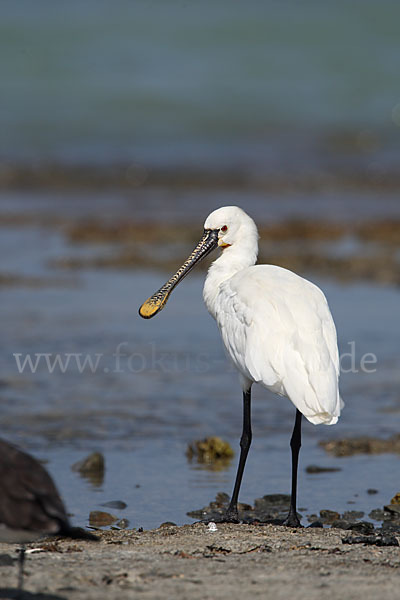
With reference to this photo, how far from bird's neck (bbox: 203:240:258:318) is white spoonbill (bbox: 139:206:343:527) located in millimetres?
11

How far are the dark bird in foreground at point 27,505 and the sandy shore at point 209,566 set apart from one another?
348mm

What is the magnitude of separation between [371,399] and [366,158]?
23.2 meters

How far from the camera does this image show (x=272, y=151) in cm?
3241

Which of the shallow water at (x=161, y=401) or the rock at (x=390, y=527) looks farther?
the shallow water at (x=161, y=401)

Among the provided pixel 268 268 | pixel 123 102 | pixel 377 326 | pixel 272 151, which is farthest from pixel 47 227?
pixel 123 102

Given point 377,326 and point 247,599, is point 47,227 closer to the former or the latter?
point 377,326

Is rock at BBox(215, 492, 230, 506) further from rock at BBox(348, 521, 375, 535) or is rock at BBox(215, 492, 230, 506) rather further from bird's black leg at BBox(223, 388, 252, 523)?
rock at BBox(348, 521, 375, 535)

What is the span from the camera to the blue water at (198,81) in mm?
33281

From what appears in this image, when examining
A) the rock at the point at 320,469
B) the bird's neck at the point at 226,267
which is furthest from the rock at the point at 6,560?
the rock at the point at 320,469

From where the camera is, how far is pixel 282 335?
6.56 m

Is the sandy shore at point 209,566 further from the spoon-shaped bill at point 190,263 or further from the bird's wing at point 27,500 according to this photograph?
the spoon-shaped bill at point 190,263

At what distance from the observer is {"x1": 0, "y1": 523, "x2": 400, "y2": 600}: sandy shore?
15.9ft

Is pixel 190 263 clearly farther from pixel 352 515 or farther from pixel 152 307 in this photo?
pixel 352 515

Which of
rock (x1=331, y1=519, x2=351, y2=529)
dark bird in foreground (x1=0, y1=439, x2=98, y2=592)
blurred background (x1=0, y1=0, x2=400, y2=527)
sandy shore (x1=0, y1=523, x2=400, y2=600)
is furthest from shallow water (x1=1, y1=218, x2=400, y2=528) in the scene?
dark bird in foreground (x1=0, y1=439, x2=98, y2=592)
